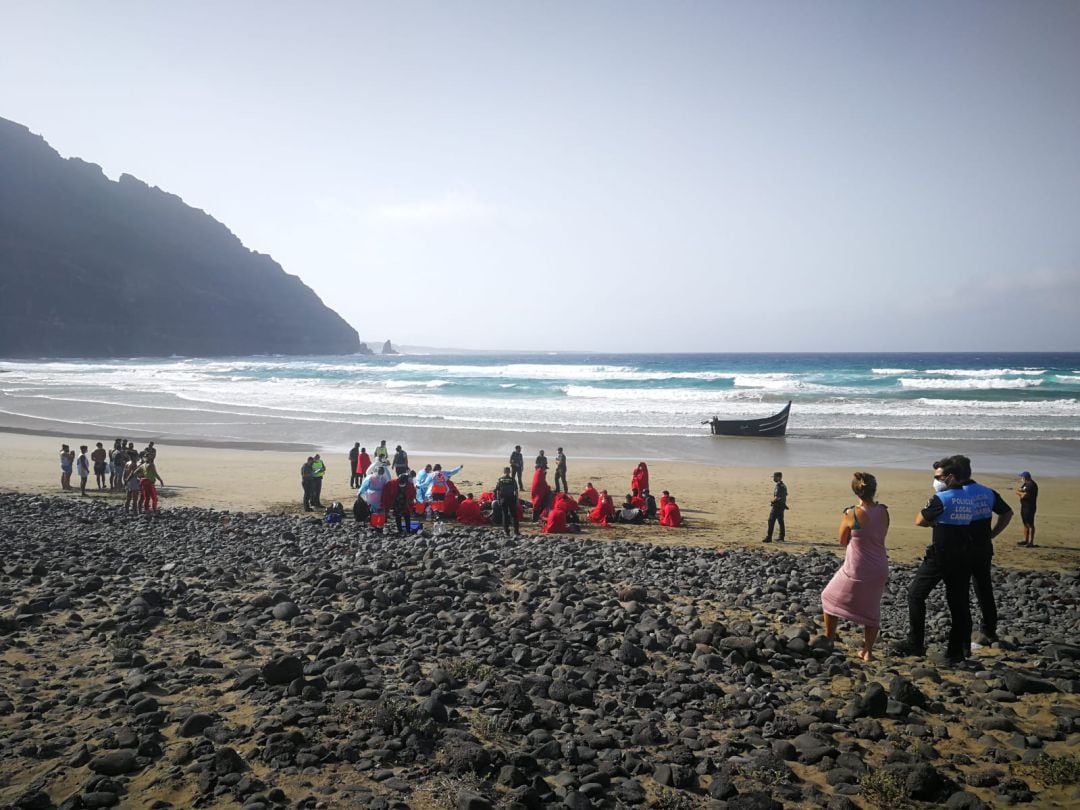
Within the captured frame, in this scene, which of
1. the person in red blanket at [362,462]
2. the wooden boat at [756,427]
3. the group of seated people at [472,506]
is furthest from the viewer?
the wooden boat at [756,427]

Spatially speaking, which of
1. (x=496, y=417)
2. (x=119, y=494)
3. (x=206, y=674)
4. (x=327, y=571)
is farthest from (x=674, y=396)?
(x=206, y=674)

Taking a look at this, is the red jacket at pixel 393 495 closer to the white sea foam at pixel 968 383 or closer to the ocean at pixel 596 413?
the ocean at pixel 596 413

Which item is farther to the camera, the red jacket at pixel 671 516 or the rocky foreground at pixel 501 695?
the red jacket at pixel 671 516

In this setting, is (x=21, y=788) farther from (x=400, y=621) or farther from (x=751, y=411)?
(x=751, y=411)

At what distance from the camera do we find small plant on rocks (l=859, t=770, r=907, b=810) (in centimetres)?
365

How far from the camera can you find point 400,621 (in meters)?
6.45

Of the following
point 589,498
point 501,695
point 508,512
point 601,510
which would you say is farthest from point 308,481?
point 501,695

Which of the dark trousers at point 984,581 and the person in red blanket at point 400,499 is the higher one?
the dark trousers at point 984,581

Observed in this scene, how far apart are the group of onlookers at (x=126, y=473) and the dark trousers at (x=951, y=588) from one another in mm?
13335

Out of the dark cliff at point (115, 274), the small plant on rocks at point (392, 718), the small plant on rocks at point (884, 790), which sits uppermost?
the dark cliff at point (115, 274)

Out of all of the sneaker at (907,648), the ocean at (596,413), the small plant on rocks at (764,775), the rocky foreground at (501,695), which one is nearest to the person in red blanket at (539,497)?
the rocky foreground at (501,695)

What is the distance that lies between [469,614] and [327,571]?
8.52 feet

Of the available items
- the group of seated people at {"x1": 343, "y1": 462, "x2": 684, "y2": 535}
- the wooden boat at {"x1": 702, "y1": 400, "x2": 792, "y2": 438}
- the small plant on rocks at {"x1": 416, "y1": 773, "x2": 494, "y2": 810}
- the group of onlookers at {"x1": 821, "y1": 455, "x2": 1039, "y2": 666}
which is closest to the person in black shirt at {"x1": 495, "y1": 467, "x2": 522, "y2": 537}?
the group of seated people at {"x1": 343, "y1": 462, "x2": 684, "y2": 535}

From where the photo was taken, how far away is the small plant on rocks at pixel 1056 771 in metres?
3.80
